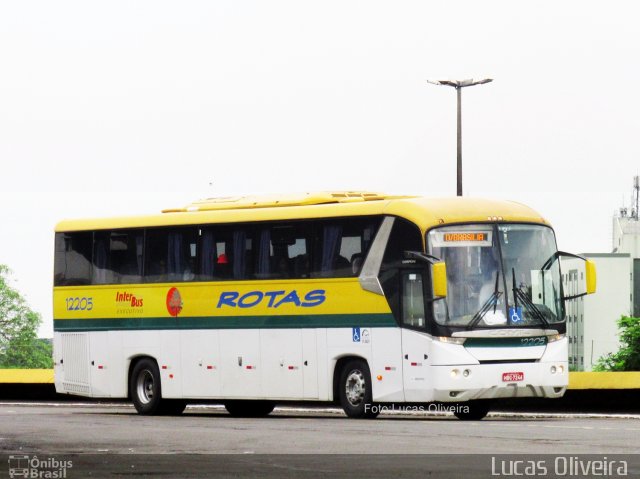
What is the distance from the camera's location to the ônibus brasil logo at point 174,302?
93.0 feet

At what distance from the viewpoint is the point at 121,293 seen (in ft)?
96.3

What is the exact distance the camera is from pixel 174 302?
2848 cm

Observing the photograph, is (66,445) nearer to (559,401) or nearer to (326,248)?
(326,248)

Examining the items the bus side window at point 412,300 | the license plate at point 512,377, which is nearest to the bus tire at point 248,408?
the bus side window at point 412,300

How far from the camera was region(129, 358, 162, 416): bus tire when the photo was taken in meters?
29.1

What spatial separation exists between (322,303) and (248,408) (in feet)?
14.2

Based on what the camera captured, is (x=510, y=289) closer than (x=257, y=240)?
Yes

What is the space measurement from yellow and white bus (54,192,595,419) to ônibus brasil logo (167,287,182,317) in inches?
1.5

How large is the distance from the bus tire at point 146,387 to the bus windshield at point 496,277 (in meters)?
6.67

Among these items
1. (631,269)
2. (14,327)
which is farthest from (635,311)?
(14,327)

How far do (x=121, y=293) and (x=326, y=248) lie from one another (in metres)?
5.13

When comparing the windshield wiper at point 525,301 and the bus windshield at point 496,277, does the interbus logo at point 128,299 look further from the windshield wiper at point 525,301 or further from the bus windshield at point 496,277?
the windshield wiper at point 525,301

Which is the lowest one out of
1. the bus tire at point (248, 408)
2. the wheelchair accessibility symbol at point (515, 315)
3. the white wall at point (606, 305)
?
the white wall at point (606, 305)

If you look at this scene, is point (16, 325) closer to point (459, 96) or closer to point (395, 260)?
point (459, 96)
